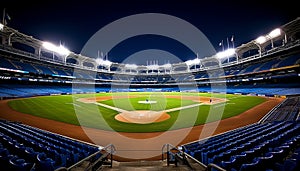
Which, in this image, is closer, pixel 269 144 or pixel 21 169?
pixel 21 169

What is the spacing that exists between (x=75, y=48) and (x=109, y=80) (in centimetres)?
2205

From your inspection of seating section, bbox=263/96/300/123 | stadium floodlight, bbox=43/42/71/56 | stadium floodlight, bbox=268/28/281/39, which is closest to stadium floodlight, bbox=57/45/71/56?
stadium floodlight, bbox=43/42/71/56

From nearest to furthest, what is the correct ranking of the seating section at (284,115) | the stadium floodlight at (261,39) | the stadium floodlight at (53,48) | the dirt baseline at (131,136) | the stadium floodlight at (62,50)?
the dirt baseline at (131,136), the seating section at (284,115), the stadium floodlight at (261,39), the stadium floodlight at (53,48), the stadium floodlight at (62,50)

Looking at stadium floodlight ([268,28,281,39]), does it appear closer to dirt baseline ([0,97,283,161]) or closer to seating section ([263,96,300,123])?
seating section ([263,96,300,123])

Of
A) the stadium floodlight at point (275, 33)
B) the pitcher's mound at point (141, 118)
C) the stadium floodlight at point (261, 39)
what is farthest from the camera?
the stadium floodlight at point (261, 39)

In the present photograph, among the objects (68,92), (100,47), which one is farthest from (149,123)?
(100,47)

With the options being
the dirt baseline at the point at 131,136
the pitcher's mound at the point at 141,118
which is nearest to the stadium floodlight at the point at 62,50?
the dirt baseline at the point at 131,136

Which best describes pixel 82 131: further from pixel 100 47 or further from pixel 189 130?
pixel 100 47

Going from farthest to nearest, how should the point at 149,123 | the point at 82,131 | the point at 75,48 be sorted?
the point at 75,48 → the point at 149,123 → the point at 82,131

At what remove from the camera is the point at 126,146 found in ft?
28.7

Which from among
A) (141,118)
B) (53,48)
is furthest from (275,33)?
(53,48)

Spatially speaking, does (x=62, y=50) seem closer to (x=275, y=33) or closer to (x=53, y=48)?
(x=53, y=48)

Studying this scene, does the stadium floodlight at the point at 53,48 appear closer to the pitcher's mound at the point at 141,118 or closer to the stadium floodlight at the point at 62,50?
the stadium floodlight at the point at 62,50

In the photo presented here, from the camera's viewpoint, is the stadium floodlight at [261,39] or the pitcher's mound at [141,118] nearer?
the pitcher's mound at [141,118]
